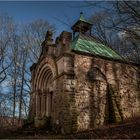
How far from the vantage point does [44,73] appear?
17562 millimetres

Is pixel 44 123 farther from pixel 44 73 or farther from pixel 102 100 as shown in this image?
pixel 102 100

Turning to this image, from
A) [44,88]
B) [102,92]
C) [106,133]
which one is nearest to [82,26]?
[44,88]

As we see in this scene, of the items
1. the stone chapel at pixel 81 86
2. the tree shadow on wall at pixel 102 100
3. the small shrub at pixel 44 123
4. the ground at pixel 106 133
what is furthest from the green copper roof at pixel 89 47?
the ground at pixel 106 133

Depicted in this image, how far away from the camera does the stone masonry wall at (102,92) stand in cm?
1474

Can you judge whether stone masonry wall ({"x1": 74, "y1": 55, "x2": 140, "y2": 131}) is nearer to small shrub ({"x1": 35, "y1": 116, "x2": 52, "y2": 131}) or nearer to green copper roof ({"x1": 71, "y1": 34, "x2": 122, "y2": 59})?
green copper roof ({"x1": 71, "y1": 34, "x2": 122, "y2": 59})

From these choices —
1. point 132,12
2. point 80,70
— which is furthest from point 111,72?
point 132,12

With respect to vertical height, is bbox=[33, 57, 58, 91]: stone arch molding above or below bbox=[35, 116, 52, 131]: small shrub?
above

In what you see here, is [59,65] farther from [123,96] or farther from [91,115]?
[123,96]

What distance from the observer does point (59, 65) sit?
49.2ft

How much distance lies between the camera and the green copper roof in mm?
16566

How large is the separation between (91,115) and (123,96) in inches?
128

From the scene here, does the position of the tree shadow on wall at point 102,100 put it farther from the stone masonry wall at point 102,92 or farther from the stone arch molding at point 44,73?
the stone arch molding at point 44,73

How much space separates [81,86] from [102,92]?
1.82 metres

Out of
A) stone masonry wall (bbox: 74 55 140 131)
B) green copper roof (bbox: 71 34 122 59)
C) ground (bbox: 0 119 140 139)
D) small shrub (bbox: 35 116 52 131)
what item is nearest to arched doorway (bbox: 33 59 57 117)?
small shrub (bbox: 35 116 52 131)
